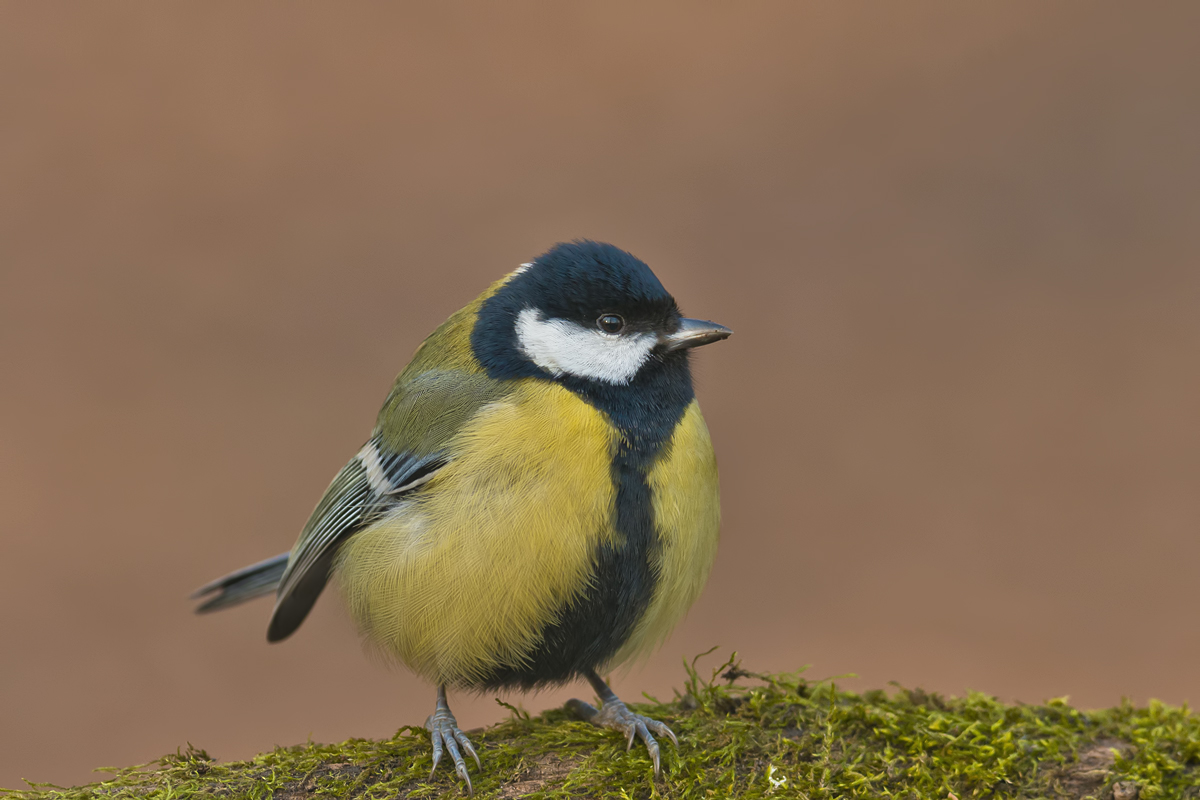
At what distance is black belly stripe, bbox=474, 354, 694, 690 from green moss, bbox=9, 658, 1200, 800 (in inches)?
6.2

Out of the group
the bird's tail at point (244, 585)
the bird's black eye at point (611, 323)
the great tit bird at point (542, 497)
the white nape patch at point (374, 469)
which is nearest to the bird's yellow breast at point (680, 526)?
the great tit bird at point (542, 497)

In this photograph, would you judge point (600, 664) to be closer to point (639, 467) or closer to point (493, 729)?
point (493, 729)

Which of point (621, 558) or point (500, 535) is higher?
point (621, 558)

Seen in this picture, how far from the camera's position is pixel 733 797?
1823 millimetres

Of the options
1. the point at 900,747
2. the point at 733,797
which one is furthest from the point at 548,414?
the point at 900,747

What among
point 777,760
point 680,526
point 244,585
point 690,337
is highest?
point 690,337

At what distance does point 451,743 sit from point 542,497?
529 millimetres

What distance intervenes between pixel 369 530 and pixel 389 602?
0.70ft

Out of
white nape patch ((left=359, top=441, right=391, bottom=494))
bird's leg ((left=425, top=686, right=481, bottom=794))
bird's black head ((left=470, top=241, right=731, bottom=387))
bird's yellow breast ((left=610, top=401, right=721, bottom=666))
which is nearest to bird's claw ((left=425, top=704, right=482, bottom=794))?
bird's leg ((left=425, top=686, right=481, bottom=794))

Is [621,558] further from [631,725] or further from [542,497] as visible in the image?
[631,725]

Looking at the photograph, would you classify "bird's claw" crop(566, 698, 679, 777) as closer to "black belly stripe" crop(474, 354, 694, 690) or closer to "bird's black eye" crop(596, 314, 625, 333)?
"black belly stripe" crop(474, 354, 694, 690)

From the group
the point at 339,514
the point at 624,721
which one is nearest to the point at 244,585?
the point at 339,514

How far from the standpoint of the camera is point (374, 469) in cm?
242

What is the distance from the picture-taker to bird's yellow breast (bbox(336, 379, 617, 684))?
2.04 m
